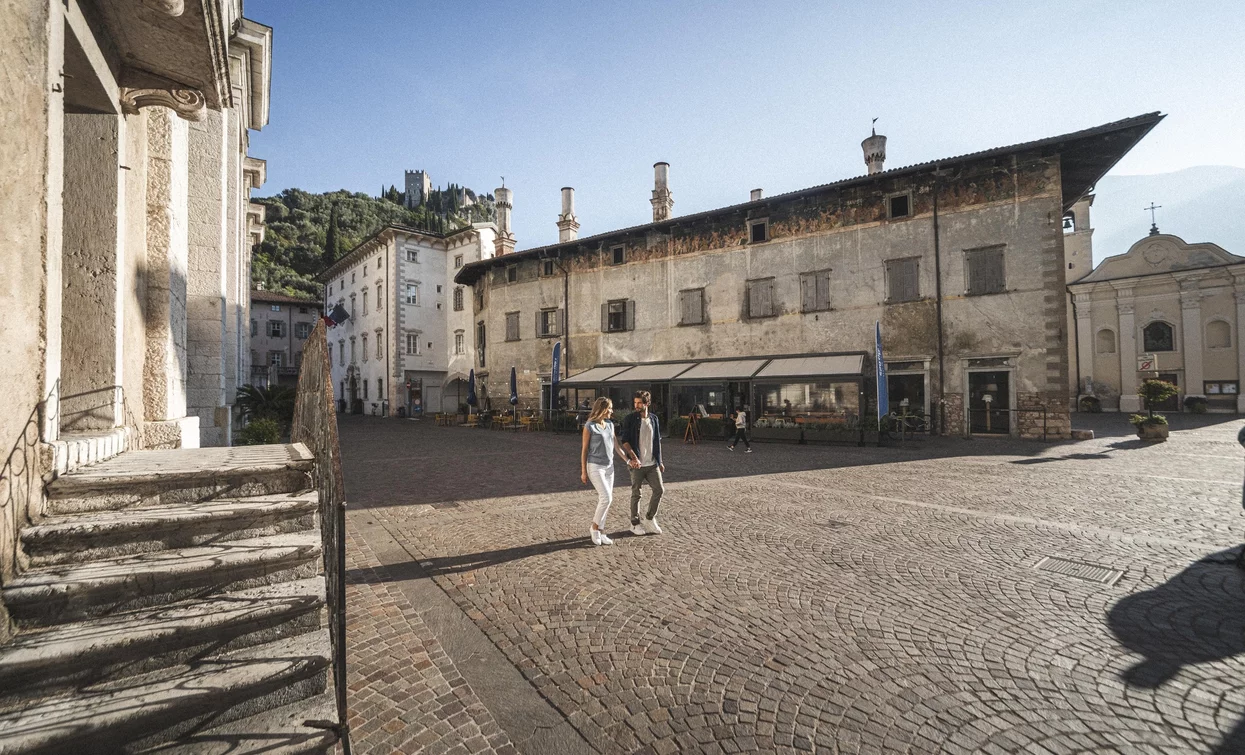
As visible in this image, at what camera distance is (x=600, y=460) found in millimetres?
5852

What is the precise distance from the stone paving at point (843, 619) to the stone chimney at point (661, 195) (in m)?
19.8

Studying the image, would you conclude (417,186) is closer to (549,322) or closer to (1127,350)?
(549,322)

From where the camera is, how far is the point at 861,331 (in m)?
18.5

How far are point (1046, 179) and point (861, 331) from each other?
22.9ft

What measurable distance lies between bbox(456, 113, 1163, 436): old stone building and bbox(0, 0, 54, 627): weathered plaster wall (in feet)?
55.5

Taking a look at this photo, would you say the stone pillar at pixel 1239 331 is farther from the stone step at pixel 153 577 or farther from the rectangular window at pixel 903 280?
the stone step at pixel 153 577

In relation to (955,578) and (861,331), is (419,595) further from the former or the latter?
(861,331)

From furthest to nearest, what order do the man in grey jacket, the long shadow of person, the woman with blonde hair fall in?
1. the man in grey jacket
2. the woman with blonde hair
3. the long shadow of person

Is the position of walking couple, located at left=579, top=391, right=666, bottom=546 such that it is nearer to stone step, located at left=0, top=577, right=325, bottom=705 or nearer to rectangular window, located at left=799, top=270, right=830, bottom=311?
stone step, located at left=0, top=577, right=325, bottom=705

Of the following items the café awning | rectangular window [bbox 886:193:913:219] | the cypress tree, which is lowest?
the café awning

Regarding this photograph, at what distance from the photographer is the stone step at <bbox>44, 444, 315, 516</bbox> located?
2.71m

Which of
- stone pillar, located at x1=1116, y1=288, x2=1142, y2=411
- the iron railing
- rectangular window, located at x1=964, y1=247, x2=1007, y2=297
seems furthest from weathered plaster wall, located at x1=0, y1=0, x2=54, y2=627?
stone pillar, located at x1=1116, y1=288, x2=1142, y2=411

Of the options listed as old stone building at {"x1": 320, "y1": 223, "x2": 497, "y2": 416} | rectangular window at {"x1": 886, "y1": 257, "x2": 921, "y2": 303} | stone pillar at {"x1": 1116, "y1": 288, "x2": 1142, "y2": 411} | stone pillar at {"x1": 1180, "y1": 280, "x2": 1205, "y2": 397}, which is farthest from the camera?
old stone building at {"x1": 320, "y1": 223, "x2": 497, "y2": 416}

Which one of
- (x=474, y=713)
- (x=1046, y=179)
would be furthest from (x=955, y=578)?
(x=1046, y=179)
